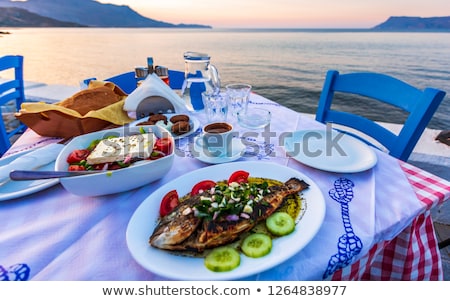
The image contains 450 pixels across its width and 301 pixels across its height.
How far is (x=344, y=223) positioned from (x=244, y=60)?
19.2 metres

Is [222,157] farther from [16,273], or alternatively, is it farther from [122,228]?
[16,273]

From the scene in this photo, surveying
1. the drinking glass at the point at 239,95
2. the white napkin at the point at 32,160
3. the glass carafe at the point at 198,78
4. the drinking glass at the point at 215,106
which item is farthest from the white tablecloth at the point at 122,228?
the glass carafe at the point at 198,78

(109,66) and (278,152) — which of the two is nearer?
(278,152)

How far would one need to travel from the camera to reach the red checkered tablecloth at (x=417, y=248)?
2.58 feet

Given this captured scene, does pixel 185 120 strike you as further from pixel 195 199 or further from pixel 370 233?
pixel 370 233

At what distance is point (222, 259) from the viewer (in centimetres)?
56

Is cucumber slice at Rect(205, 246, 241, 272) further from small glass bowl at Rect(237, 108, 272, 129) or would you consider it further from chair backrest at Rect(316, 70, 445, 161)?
chair backrest at Rect(316, 70, 445, 161)

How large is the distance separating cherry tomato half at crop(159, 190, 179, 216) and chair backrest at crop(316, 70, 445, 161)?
1.05m

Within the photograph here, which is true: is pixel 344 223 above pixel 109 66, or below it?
above

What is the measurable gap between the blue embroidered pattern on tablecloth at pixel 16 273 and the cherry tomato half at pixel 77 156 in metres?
0.35
